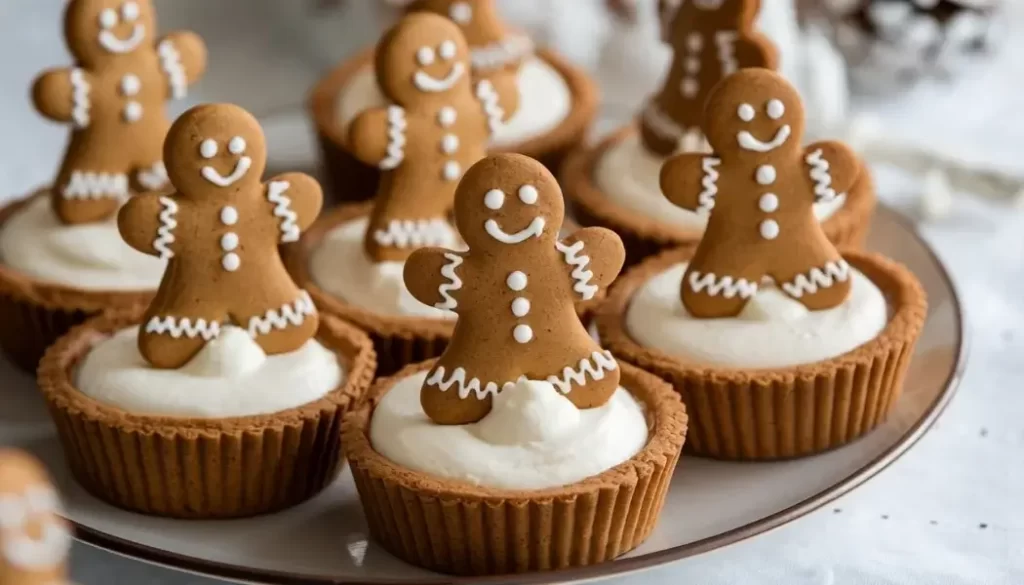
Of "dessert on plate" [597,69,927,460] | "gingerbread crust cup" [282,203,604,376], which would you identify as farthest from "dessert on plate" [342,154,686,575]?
"gingerbread crust cup" [282,203,604,376]

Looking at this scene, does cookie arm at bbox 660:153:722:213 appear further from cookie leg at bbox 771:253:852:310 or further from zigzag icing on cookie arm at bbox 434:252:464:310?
zigzag icing on cookie arm at bbox 434:252:464:310

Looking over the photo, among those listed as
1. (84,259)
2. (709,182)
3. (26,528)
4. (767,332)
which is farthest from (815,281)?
(26,528)

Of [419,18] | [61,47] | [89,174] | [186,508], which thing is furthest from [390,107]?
[61,47]

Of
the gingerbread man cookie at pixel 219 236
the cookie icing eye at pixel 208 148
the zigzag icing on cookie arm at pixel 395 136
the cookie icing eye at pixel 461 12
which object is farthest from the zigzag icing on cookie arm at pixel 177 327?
the cookie icing eye at pixel 461 12

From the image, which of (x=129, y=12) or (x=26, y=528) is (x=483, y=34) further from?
(x=26, y=528)

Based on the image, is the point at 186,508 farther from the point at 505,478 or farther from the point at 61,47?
the point at 61,47

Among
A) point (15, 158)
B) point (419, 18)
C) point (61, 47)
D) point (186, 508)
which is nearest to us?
point (186, 508)

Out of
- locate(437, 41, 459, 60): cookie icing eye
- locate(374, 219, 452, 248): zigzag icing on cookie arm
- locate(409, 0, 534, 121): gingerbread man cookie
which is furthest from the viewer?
locate(409, 0, 534, 121): gingerbread man cookie
